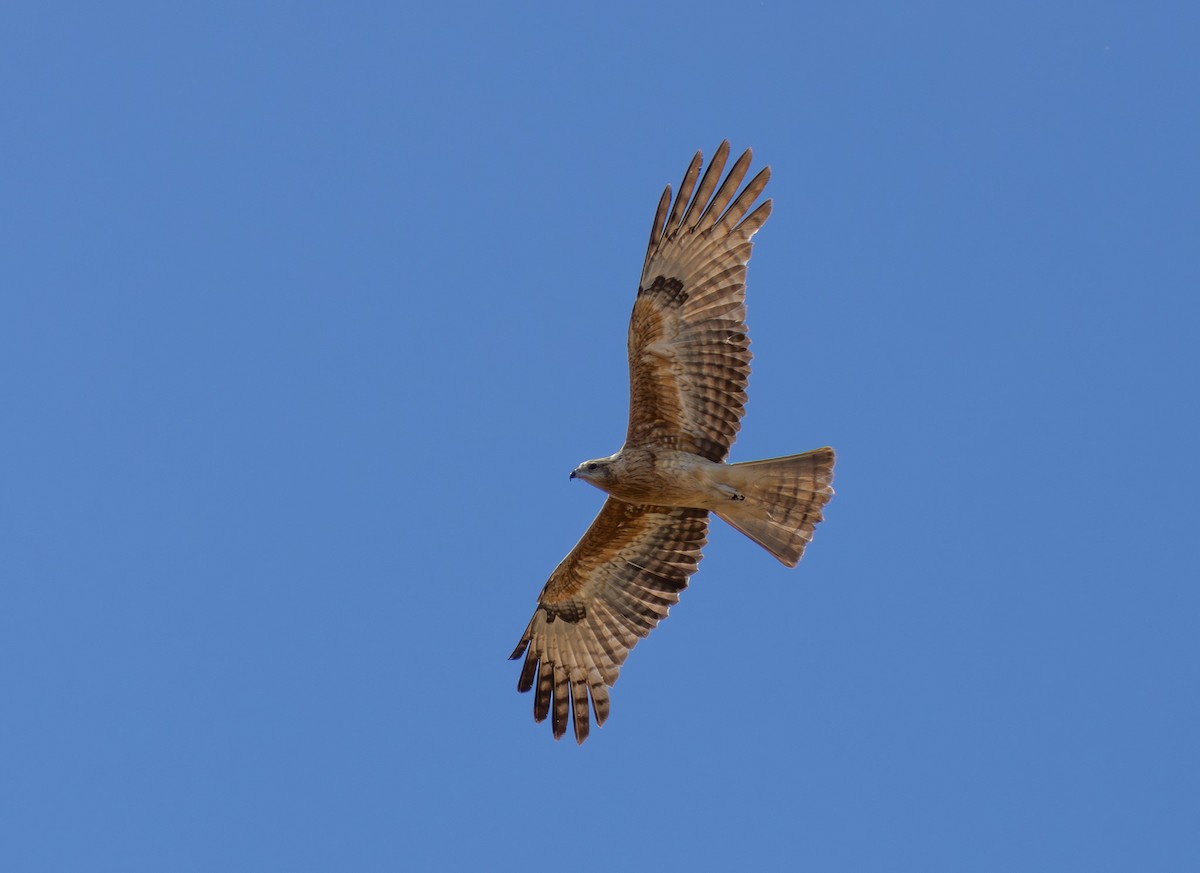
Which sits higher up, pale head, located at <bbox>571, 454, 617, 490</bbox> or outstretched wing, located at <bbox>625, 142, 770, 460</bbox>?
outstretched wing, located at <bbox>625, 142, 770, 460</bbox>

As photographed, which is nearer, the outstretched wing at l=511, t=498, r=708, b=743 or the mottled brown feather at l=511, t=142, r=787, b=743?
the mottled brown feather at l=511, t=142, r=787, b=743

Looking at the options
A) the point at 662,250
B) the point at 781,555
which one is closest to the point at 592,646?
the point at 781,555

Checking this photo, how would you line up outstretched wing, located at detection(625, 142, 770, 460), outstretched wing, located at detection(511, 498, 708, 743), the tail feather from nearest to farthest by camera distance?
the tail feather
outstretched wing, located at detection(625, 142, 770, 460)
outstretched wing, located at detection(511, 498, 708, 743)

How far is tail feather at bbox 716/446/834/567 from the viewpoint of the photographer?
12328 millimetres

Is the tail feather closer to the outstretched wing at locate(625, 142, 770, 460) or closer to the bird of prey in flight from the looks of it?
the bird of prey in flight

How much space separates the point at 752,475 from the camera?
1241cm

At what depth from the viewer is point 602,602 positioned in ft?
44.7

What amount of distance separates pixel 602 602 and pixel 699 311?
2585 mm

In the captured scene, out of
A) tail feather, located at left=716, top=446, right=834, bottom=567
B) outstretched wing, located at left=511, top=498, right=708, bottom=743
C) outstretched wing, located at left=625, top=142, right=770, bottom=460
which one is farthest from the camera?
outstretched wing, located at left=511, top=498, right=708, bottom=743

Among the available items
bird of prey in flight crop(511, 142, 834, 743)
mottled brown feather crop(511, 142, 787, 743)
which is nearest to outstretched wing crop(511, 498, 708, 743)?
bird of prey in flight crop(511, 142, 834, 743)

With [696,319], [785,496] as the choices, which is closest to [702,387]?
[696,319]

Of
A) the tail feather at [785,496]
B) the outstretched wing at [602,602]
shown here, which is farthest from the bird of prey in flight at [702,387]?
the outstretched wing at [602,602]

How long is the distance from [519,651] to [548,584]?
592mm

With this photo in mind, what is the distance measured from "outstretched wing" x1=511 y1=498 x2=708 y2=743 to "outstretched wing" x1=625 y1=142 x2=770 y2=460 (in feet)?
2.98
